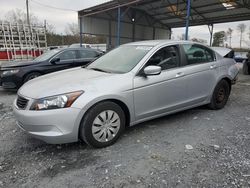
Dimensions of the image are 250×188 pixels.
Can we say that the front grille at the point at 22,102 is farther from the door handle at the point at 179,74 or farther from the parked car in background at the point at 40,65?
the parked car in background at the point at 40,65

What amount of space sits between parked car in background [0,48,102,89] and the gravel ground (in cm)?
285

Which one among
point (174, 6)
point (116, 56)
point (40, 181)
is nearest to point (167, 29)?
point (174, 6)

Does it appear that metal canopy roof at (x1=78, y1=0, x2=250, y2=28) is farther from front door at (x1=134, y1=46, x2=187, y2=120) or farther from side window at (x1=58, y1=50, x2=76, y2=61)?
front door at (x1=134, y1=46, x2=187, y2=120)

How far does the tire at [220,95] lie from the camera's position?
4.42m

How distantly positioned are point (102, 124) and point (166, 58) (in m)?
1.64

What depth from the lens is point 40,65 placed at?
671 cm

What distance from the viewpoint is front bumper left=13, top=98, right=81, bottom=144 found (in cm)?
261

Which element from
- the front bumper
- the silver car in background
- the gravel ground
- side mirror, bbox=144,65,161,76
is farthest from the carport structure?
the front bumper

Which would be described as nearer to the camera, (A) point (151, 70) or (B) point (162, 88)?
(A) point (151, 70)

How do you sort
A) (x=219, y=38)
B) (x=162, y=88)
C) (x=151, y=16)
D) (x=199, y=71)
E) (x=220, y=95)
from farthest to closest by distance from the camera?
(x=219, y=38)
(x=151, y=16)
(x=220, y=95)
(x=199, y=71)
(x=162, y=88)

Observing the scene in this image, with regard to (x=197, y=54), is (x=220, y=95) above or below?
below

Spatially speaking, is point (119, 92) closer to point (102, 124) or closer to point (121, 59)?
point (102, 124)

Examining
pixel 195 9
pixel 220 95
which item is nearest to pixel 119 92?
pixel 220 95

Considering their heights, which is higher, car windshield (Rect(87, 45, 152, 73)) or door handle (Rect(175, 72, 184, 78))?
car windshield (Rect(87, 45, 152, 73))
